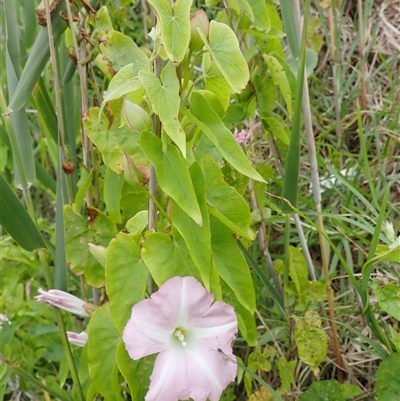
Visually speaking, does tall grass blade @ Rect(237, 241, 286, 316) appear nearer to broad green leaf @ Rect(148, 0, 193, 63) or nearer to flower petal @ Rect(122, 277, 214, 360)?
flower petal @ Rect(122, 277, 214, 360)

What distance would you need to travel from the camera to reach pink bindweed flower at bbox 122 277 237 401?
523 millimetres

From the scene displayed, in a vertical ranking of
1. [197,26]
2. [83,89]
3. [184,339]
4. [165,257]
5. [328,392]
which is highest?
[197,26]

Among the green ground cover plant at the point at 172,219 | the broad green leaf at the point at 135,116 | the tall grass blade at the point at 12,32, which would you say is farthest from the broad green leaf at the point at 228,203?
the tall grass blade at the point at 12,32

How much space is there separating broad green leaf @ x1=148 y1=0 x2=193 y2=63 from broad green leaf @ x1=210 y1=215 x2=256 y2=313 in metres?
0.21

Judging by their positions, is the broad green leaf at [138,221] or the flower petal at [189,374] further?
the broad green leaf at [138,221]

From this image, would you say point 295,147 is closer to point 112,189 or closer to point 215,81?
point 215,81

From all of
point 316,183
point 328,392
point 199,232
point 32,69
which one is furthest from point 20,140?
point 328,392

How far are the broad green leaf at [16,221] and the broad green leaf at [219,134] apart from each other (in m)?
0.27

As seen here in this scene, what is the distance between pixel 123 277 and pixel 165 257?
0.05 meters

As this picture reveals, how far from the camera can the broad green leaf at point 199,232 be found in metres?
0.49

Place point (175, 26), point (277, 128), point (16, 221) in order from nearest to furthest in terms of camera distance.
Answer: point (175, 26) → point (16, 221) → point (277, 128)

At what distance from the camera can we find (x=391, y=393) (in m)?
0.68

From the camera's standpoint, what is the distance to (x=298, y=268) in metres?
0.81

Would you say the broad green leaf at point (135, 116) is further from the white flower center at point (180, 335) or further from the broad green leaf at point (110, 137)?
the white flower center at point (180, 335)
